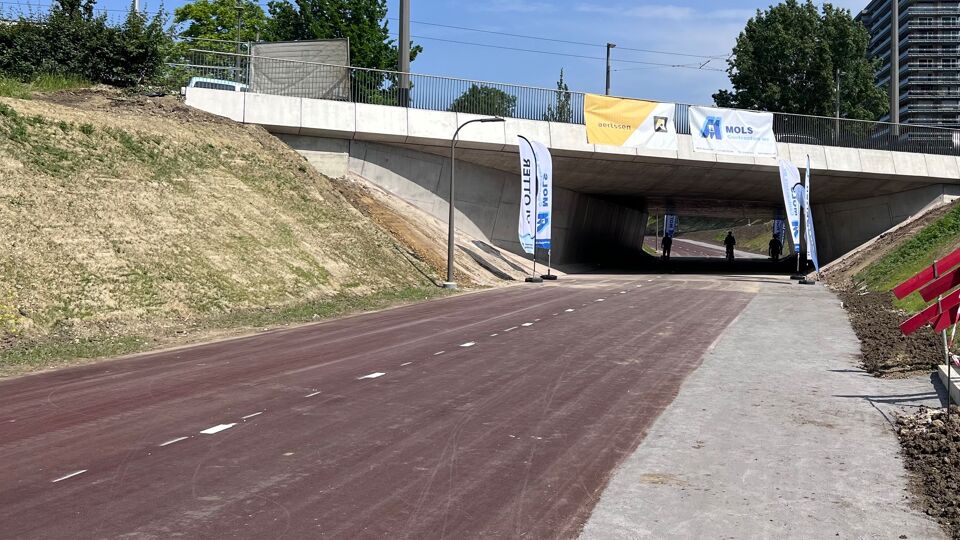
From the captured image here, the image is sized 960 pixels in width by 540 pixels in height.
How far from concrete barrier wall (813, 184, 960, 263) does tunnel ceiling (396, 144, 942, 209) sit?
1.45ft

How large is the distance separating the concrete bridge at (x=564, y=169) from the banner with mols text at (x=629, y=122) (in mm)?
372

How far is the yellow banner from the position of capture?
34.2 metres

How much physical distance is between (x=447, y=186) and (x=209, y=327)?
60.0 ft

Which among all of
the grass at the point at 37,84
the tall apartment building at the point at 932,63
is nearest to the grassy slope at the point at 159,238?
the grass at the point at 37,84

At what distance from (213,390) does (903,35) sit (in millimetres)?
183972

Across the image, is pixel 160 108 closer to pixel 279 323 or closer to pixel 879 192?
pixel 279 323

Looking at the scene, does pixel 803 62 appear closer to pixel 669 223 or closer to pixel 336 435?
pixel 669 223

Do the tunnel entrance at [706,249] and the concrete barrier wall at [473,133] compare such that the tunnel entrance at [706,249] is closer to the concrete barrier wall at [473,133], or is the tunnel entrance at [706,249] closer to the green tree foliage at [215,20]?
the concrete barrier wall at [473,133]

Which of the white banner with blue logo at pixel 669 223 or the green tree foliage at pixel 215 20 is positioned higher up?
the green tree foliage at pixel 215 20

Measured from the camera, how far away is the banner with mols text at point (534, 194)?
31797mm

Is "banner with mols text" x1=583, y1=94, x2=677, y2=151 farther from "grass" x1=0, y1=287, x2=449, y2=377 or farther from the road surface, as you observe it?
the road surface

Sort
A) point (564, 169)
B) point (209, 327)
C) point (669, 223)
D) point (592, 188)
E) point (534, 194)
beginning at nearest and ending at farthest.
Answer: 1. point (209, 327)
2. point (534, 194)
3. point (564, 169)
4. point (592, 188)
5. point (669, 223)

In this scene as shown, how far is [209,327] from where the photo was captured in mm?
17141

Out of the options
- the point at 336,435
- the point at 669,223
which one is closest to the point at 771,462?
the point at 336,435
